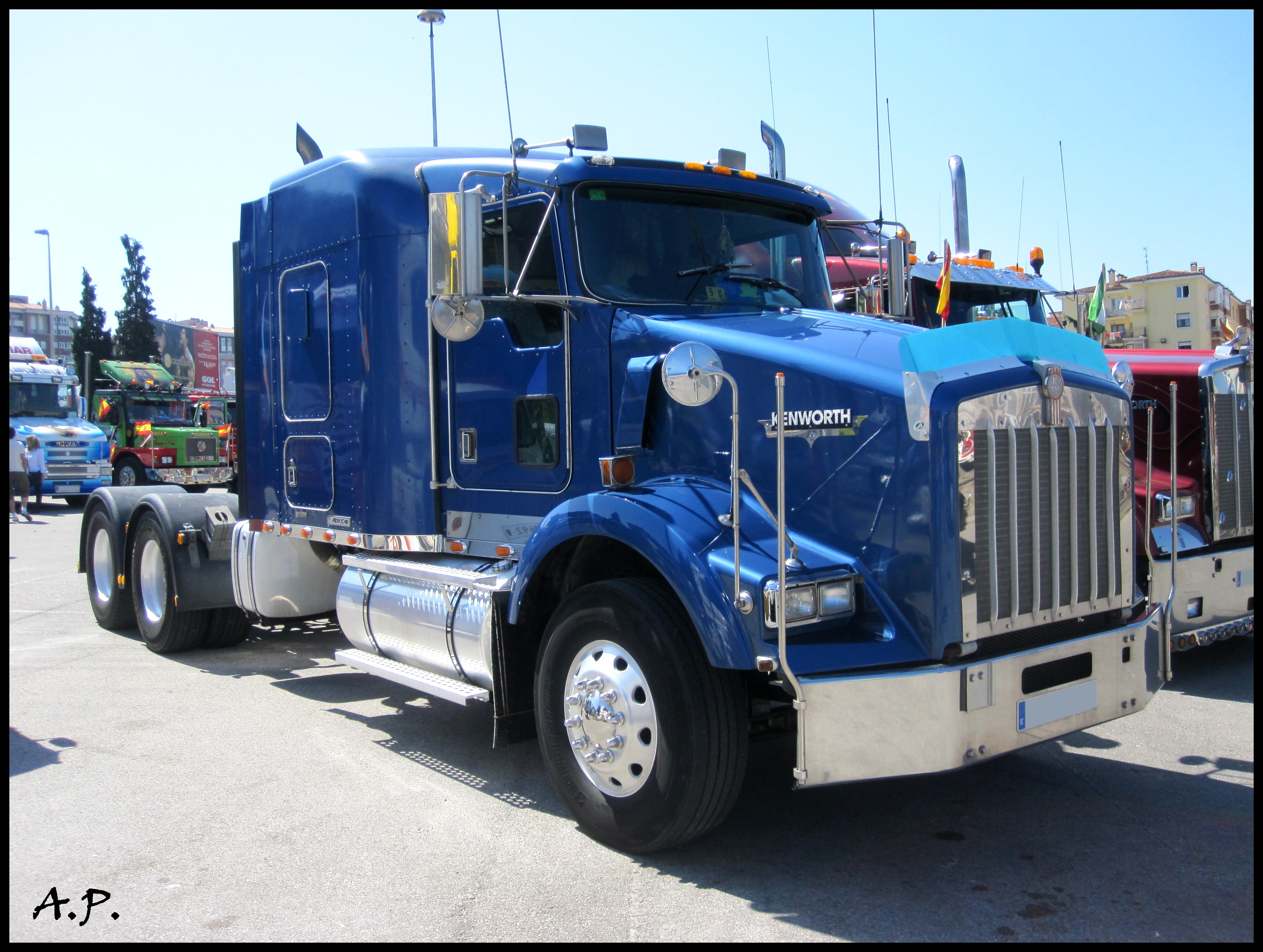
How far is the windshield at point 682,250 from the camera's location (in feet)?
16.1

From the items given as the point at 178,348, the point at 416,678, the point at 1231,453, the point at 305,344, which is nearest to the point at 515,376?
the point at 416,678

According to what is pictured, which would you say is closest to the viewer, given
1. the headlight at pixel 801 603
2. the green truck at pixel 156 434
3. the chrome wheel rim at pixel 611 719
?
the headlight at pixel 801 603

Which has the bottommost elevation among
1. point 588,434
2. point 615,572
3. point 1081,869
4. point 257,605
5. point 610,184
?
point 1081,869

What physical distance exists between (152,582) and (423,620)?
12.9ft

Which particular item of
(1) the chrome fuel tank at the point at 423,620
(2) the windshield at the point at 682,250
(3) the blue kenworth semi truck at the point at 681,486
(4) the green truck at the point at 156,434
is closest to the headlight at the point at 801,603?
(3) the blue kenworth semi truck at the point at 681,486

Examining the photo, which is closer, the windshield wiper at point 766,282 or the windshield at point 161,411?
the windshield wiper at point 766,282

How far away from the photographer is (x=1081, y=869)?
3.96 m

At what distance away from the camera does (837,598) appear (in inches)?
148

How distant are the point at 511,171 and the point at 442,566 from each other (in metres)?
2.08

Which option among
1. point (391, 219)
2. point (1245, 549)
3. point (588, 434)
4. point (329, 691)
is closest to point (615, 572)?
point (588, 434)

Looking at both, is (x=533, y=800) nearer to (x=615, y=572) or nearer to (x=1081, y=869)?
(x=615, y=572)

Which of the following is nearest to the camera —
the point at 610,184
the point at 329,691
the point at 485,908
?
the point at 485,908

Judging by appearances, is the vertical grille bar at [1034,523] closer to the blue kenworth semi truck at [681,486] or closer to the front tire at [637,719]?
the blue kenworth semi truck at [681,486]

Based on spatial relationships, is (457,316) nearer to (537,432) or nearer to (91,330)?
(537,432)
